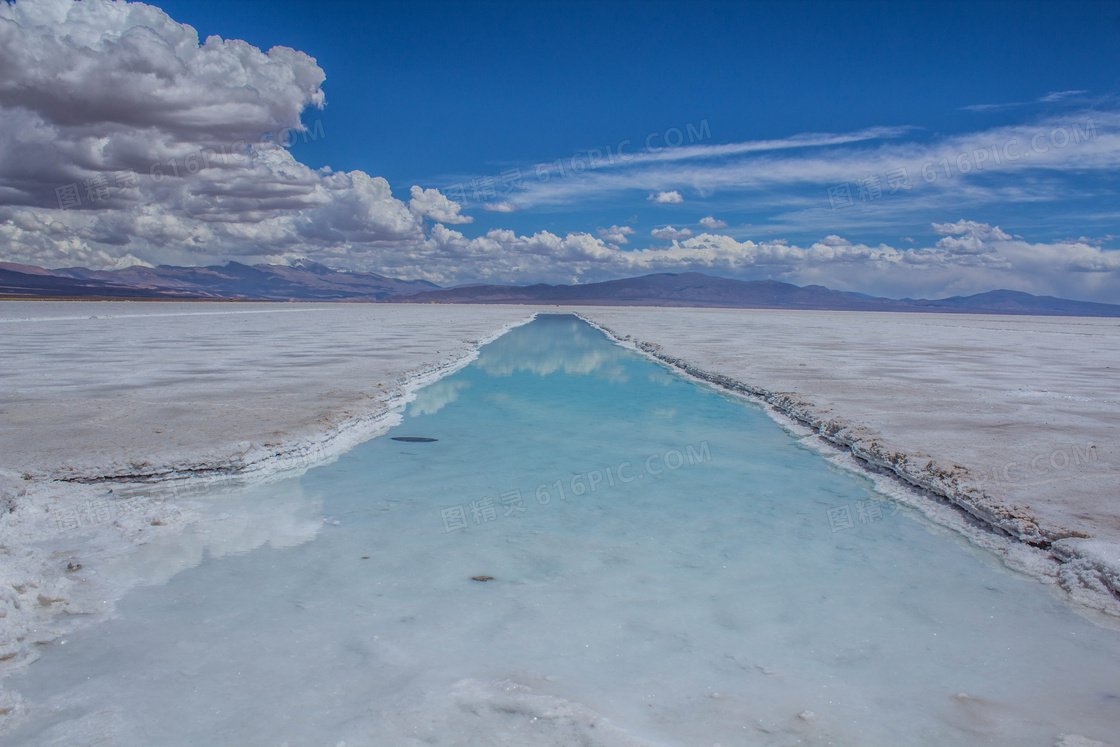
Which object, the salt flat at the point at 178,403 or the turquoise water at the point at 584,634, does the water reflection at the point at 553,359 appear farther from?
the turquoise water at the point at 584,634

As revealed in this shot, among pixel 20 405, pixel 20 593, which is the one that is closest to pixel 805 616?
pixel 20 593

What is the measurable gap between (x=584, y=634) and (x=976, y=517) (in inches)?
133

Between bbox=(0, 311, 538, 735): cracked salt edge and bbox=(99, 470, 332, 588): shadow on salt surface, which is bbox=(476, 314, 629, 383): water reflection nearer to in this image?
bbox=(0, 311, 538, 735): cracked salt edge

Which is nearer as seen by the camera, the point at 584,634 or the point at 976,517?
the point at 584,634

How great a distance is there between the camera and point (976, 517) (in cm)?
484

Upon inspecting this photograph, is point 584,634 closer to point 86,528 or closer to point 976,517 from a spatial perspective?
point 976,517

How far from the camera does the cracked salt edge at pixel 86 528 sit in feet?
10.3

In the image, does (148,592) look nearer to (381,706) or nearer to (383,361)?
(381,706)

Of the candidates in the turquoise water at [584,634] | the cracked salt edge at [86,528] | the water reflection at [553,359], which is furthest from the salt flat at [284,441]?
the water reflection at [553,359]

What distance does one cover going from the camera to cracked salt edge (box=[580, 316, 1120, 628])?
3672 mm

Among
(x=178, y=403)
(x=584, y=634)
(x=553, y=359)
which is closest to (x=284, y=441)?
(x=178, y=403)

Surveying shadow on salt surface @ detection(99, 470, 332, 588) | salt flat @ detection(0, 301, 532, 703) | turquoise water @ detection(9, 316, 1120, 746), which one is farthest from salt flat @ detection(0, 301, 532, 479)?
turquoise water @ detection(9, 316, 1120, 746)

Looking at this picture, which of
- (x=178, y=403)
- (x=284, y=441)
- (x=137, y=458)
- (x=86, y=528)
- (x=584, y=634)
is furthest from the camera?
(x=178, y=403)

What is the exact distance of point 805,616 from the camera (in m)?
3.48
